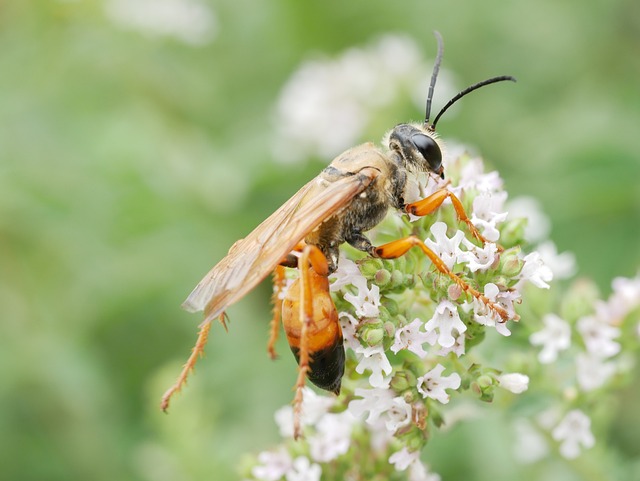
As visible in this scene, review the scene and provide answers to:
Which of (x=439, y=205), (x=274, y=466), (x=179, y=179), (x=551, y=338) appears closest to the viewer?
(x=439, y=205)

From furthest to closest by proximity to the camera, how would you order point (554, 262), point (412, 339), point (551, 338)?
1. point (554, 262)
2. point (551, 338)
3. point (412, 339)

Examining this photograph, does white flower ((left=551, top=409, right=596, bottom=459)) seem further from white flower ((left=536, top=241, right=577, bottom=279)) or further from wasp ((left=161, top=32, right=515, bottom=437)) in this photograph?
wasp ((left=161, top=32, right=515, bottom=437))

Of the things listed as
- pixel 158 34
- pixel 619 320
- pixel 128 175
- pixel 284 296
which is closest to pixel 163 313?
pixel 128 175

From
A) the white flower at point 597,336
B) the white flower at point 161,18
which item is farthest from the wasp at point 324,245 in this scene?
the white flower at point 161,18

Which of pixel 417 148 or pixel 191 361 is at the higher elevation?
pixel 417 148

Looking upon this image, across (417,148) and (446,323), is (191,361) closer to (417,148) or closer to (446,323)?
(446,323)

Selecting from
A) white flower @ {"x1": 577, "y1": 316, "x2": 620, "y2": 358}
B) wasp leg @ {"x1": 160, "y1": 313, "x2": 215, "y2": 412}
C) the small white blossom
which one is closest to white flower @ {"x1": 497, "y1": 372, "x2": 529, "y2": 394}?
the small white blossom

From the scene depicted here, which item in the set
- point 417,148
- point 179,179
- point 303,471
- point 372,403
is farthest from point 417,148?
point 179,179
